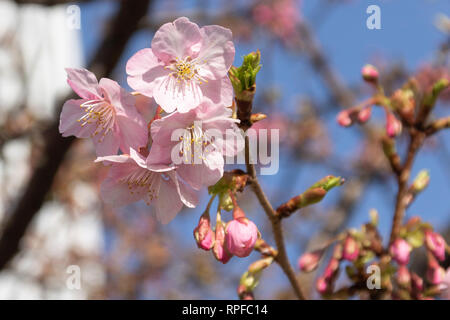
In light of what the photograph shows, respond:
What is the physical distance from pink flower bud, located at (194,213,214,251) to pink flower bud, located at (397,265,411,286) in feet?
2.20

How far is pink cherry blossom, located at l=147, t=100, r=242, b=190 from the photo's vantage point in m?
1.11

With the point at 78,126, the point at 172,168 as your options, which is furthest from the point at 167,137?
the point at 78,126

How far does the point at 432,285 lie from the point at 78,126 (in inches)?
50.9

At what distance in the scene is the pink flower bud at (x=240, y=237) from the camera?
1.15 metres

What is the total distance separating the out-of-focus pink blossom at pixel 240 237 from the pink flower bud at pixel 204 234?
44 millimetres

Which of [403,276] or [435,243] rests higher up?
[435,243]

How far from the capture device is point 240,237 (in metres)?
1.16

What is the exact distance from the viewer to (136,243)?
6.56 meters

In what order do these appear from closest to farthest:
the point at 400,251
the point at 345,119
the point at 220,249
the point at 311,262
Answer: the point at 220,249 → the point at 400,251 → the point at 311,262 → the point at 345,119

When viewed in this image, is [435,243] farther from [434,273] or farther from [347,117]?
[347,117]

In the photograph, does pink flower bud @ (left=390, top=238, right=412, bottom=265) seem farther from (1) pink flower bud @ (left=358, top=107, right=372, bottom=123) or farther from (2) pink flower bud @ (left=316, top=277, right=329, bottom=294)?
(1) pink flower bud @ (left=358, top=107, right=372, bottom=123)

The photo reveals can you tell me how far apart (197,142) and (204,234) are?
0.79 ft

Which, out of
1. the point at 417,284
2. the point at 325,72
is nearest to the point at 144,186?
the point at 417,284
